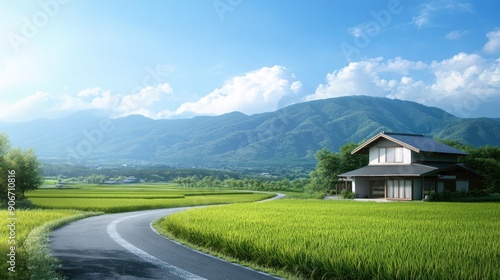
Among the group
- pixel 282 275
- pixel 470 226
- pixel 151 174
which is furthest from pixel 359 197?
pixel 151 174

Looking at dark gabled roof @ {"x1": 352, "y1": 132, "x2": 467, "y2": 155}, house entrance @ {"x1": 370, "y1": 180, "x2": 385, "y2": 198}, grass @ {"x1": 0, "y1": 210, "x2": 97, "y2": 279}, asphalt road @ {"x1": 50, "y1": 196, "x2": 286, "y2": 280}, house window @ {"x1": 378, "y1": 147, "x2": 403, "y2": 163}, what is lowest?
asphalt road @ {"x1": 50, "y1": 196, "x2": 286, "y2": 280}

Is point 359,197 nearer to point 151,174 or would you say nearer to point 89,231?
point 89,231

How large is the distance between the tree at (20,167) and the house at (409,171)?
2861 cm


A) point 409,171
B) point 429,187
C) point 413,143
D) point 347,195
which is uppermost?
point 413,143

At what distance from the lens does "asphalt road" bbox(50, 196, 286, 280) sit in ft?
35.2

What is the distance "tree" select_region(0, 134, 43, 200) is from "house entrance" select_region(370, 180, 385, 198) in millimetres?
30967

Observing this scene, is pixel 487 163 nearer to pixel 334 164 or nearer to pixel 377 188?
pixel 377 188

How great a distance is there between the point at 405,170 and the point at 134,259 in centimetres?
3582

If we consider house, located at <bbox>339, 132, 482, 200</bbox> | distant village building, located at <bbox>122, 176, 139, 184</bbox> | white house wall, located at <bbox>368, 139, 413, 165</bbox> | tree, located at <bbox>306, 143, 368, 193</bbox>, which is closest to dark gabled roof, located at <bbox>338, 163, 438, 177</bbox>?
house, located at <bbox>339, 132, 482, 200</bbox>

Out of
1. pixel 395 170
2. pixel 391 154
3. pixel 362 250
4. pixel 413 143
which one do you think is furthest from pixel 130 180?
pixel 362 250

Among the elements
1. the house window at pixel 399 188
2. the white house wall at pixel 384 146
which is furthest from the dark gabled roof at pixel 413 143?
the house window at pixel 399 188

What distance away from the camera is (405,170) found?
44.2 m

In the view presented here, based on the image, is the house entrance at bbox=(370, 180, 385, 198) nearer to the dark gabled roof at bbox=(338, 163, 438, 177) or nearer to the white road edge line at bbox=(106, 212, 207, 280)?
the dark gabled roof at bbox=(338, 163, 438, 177)

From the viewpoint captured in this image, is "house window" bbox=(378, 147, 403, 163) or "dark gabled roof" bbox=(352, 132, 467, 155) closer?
"dark gabled roof" bbox=(352, 132, 467, 155)
